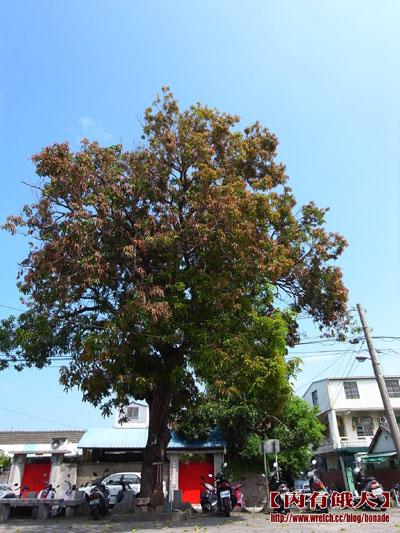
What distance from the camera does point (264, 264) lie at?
11062mm

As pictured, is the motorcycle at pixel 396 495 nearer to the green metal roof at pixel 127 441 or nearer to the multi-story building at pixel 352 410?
the green metal roof at pixel 127 441

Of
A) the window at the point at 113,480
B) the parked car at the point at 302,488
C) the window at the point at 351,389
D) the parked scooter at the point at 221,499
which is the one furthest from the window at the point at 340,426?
the parked scooter at the point at 221,499

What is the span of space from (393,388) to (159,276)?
1021 inches

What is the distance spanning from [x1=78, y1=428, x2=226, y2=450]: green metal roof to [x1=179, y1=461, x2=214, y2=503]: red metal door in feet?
3.91

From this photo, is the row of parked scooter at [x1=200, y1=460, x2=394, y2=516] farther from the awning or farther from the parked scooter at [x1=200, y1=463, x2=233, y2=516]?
the awning

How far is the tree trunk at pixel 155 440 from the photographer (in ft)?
36.6

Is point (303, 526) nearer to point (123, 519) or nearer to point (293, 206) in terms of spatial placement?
point (123, 519)

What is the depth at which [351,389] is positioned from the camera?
100ft

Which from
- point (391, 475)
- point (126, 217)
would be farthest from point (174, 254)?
point (391, 475)

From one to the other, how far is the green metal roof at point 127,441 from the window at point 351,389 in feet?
50.5

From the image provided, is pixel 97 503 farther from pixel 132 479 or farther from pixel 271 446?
pixel 132 479

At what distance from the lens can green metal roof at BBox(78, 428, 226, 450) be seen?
19.0 m

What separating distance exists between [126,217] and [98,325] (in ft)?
11.0

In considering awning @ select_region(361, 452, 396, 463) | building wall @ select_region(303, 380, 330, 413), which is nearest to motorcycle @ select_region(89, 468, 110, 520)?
awning @ select_region(361, 452, 396, 463)
